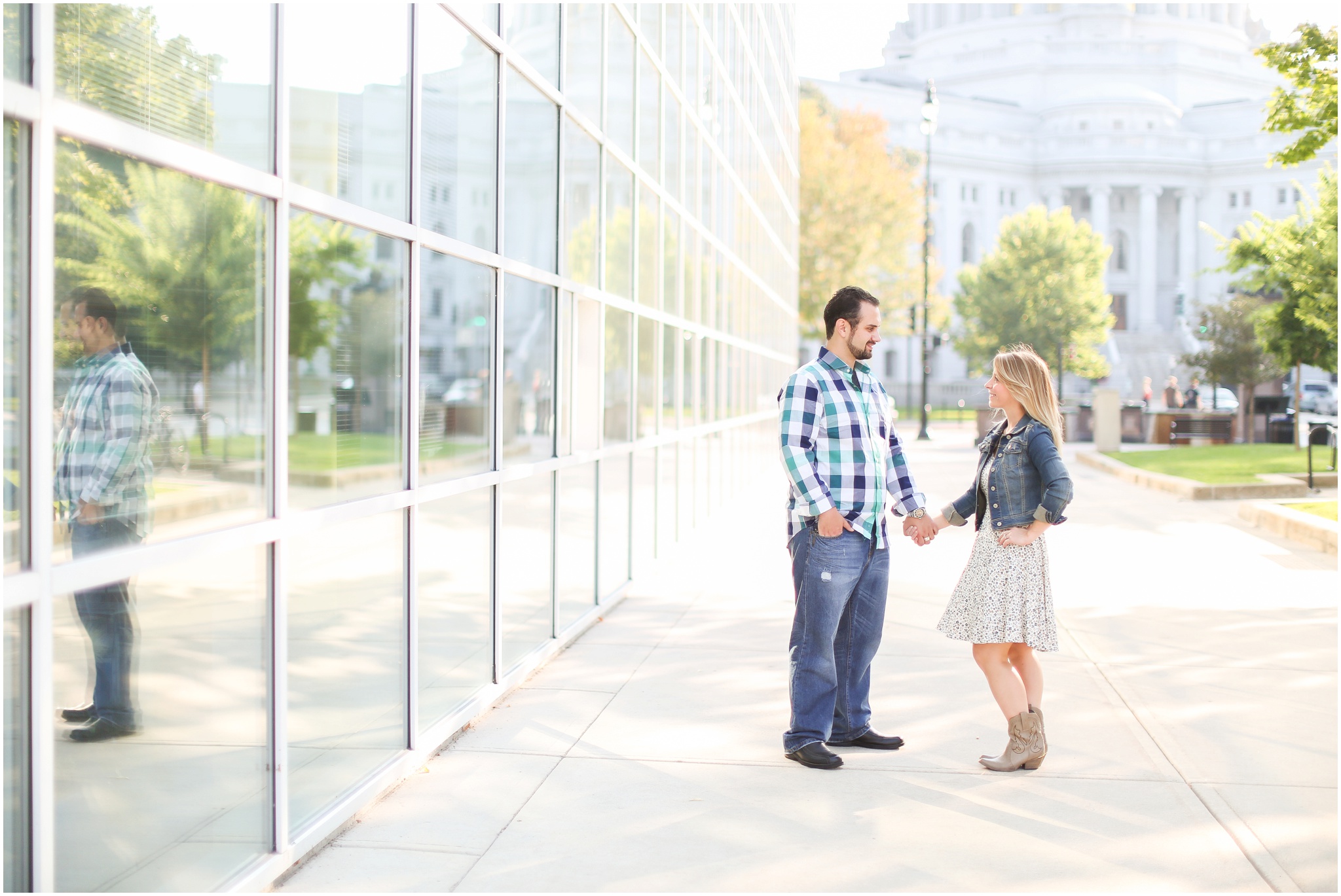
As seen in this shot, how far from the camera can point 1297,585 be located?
398 inches

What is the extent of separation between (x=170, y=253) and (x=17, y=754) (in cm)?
126

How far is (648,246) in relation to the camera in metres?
10.5

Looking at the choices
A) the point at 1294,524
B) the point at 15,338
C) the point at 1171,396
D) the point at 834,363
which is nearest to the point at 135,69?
the point at 15,338

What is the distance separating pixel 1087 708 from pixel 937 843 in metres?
2.22

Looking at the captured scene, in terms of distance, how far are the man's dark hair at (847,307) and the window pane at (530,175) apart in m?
1.79

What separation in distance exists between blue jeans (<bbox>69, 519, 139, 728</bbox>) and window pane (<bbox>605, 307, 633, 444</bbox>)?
19.1 ft

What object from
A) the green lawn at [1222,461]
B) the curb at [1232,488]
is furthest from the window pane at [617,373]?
the green lawn at [1222,461]

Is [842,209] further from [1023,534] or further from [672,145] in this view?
[1023,534]

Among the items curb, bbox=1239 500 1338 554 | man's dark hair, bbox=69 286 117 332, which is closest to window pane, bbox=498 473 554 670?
man's dark hair, bbox=69 286 117 332

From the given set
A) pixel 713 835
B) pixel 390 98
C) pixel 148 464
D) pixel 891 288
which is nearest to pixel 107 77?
pixel 148 464

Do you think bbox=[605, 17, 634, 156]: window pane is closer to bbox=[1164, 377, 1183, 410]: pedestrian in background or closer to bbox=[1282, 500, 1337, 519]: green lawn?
bbox=[1282, 500, 1337, 519]: green lawn

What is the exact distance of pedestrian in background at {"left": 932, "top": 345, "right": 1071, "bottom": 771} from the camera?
16.5 ft

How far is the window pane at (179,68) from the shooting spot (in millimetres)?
2900

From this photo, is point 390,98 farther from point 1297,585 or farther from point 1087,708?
point 1297,585
